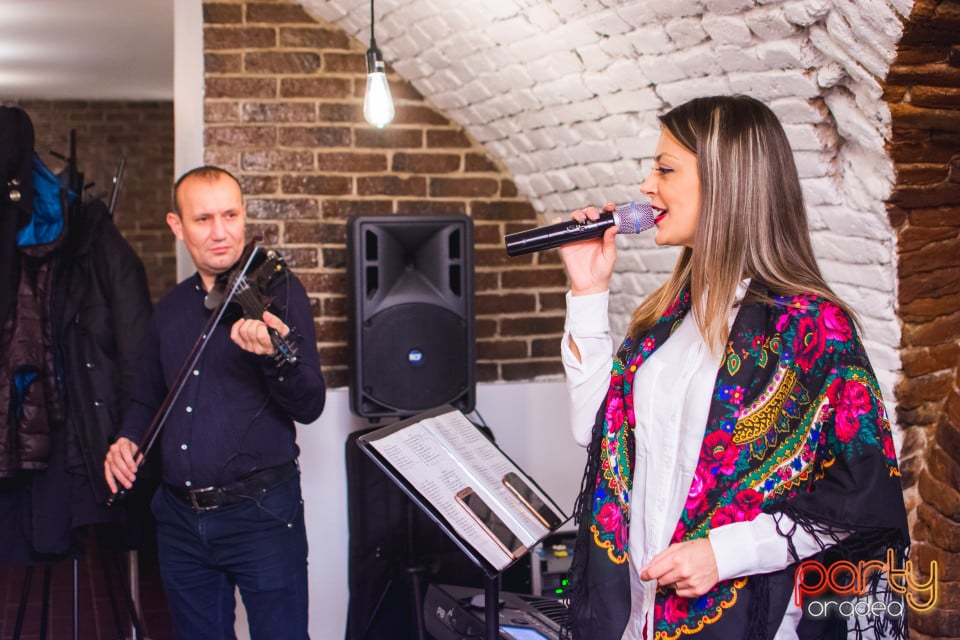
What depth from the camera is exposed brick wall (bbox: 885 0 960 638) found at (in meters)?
1.78

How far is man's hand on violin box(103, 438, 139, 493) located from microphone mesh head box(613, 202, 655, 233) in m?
1.31

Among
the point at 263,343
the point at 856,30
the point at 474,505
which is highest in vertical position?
the point at 856,30

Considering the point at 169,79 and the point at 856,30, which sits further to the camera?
the point at 169,79

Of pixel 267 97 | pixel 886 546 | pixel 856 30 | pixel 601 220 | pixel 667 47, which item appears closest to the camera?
pixel 886 546

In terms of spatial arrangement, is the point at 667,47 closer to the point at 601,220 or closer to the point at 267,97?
the point at 601,220

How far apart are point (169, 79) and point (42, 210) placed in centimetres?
347

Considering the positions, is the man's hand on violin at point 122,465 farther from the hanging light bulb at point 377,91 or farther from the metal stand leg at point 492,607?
the hanging light bulb at point 377,91

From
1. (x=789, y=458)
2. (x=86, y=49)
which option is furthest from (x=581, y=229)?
(x=86, y=49)

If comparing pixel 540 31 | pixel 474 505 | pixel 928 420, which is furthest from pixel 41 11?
pixel 928 420

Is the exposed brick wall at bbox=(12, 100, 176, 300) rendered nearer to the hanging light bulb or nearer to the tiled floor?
the tiled floor

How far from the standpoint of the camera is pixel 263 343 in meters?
2.01

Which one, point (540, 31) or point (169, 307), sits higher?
point (540, 31)

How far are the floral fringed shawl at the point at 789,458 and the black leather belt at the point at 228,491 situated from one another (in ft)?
3.62

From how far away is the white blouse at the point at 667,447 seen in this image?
1.37 meters
